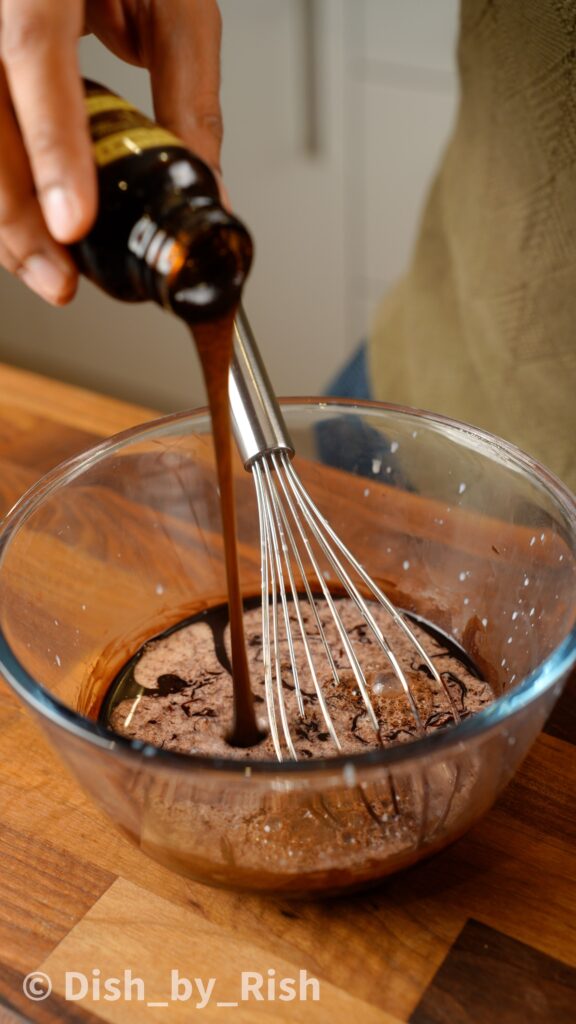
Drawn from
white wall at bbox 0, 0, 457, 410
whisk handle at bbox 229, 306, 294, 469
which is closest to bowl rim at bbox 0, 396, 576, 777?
whisk handle at bbox 229, 306, 294, 469

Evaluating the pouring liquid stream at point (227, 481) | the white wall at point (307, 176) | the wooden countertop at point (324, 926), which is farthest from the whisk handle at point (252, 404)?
the white wall at point (307, 176)

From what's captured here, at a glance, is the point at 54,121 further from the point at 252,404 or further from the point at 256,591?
the point at 256,591

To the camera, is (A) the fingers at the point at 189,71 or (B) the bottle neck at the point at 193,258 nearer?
(B) the bottle neck at the point at 193,258

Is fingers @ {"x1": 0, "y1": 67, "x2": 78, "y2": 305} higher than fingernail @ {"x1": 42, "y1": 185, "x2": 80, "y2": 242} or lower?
lower

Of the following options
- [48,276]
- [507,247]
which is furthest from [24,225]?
[507,247]

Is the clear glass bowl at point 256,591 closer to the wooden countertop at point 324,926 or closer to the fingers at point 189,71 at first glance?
the wooden countertop at point 324,926

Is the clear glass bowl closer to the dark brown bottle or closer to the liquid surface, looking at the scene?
the liquid surface
